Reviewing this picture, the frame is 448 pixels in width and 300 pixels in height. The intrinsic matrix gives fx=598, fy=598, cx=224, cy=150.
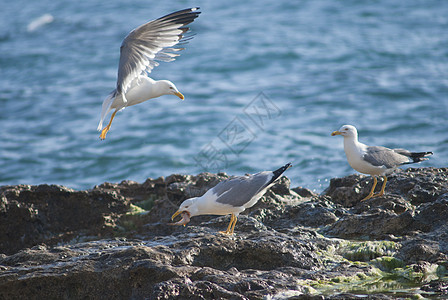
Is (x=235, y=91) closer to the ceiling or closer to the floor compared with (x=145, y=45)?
closer to the floor

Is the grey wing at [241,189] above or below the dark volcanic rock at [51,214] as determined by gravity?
above

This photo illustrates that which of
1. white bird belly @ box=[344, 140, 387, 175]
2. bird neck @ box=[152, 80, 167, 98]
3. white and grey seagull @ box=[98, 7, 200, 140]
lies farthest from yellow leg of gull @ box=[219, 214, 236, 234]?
bird neck @ box=[152, 80, 167, 98]

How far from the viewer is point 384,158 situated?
684 cm

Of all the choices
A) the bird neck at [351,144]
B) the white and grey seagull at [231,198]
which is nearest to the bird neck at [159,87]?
the white and grey seagull at [231,198]

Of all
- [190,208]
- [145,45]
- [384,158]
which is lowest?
[384,158]

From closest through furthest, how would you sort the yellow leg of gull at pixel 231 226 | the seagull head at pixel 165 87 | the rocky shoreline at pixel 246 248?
the rocky shoreline at pixel 246 248 < the yellow leg of gull at pixel 231 226 < the seagull head at pixel 165 87

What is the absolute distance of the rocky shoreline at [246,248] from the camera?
177 inches

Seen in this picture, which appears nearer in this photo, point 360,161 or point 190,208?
point 190,208

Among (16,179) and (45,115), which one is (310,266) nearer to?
→ (16,179)

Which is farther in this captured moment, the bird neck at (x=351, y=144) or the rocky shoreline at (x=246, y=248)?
the bird neck at (x=351, y=144)

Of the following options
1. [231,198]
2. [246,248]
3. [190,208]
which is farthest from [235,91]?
[246,248]

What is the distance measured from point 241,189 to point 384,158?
186 cm

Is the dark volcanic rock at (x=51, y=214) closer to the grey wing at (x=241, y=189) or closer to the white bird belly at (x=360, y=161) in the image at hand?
the grey wing at (x=241, y=189)

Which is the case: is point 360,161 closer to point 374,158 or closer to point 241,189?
point 374,158
